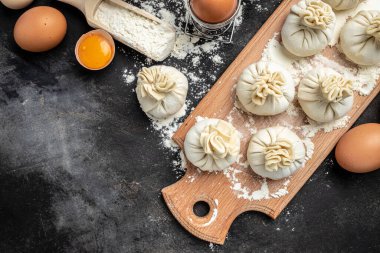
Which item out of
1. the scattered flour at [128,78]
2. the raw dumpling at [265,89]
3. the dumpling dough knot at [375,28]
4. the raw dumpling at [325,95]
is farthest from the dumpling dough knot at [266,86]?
the scattered flour at [128,78]

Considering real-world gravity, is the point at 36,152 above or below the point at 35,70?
below

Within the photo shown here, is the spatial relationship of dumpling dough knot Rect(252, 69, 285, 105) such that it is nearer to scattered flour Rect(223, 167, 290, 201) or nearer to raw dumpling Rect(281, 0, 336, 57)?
raw dumpling Rect(281, 0, 336, 57)

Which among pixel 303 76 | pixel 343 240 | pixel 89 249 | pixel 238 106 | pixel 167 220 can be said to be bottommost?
pixel 89 249

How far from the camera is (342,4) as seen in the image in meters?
1.93

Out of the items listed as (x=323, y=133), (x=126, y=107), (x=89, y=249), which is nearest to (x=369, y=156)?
(x=323, y=133)

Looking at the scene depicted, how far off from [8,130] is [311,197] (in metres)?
1.18

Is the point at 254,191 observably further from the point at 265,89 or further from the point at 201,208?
the point at 265,89

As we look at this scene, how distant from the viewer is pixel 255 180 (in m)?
1.96

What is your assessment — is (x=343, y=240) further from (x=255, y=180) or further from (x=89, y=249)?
(x=89, y=249)

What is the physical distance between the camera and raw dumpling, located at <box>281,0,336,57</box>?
1.84 meters

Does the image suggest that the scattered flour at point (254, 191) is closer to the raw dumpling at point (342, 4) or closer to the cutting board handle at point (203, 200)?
the cutting board handle at point (203, 200)

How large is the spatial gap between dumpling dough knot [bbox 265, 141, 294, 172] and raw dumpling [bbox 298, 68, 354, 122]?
16 centimetres

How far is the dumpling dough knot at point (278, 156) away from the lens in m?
1.82

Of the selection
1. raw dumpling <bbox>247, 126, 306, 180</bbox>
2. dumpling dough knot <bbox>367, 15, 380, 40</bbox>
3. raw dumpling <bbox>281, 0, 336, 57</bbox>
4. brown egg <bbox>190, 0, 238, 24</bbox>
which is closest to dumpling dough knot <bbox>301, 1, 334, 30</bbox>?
raw dumpling <bbox>281, 0, 336, 57</bbox>
